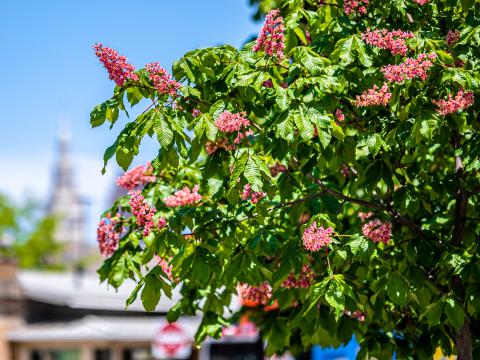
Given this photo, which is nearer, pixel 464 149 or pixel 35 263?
pixel 464 149

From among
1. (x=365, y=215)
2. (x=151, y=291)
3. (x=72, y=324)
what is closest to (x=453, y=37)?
(x=365, y=215)

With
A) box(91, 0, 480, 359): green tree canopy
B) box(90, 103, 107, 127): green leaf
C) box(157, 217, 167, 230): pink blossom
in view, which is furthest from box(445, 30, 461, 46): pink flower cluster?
box(90, 103, 107, 127): green leaf

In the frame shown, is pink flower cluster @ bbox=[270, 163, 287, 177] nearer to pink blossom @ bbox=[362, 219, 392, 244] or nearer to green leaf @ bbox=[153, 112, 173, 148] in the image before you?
pink blossom @ bbox=[362, 219, 392, 244]

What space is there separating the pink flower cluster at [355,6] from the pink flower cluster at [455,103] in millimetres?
1386

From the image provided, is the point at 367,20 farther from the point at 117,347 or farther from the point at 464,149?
the point at 117,347

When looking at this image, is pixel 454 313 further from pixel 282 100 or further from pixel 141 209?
pixel 141 209

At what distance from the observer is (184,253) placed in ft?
20.7

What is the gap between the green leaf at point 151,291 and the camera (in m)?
6.17

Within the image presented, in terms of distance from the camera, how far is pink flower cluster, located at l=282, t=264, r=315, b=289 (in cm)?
702

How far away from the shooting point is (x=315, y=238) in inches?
233

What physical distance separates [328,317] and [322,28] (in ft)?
8.89

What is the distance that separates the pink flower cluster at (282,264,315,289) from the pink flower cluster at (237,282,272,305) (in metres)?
0.42

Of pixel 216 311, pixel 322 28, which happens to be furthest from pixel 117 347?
pixel 322 28

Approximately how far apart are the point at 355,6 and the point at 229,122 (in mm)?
2135
